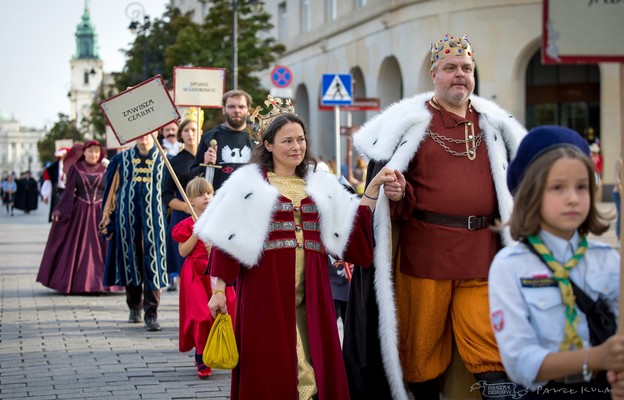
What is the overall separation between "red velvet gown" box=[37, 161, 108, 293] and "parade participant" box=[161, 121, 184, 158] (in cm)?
92

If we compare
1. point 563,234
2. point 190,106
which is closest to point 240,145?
point 190,106

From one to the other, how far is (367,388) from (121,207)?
526cm

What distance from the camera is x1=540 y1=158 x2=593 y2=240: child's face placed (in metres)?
3.68

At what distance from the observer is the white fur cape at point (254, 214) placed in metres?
5.82

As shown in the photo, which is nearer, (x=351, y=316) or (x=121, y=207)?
(x=351, y=316)

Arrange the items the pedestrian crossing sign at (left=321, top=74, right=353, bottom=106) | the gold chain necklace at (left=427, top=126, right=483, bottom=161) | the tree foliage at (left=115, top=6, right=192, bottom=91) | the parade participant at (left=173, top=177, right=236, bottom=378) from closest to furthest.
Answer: the gold chain necklace at (left=427, top=126, right=483, bottom=161) → the parade participant at (left=173, top=177, right=236, bottom=378) → the pedestrian crossing sign at (left=321, top=74, right=353, bottom=106) → the tree foliage at (left=115, top=6, right=192, bottom=91)

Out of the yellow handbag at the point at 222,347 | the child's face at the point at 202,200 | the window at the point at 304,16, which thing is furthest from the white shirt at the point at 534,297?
the window at the point at 304,16

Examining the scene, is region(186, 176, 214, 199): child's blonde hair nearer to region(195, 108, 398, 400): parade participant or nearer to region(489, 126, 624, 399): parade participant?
region(195, 108, 398, 400): parade participant

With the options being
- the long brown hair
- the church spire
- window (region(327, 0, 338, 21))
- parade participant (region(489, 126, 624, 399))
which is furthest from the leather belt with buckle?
the church spire

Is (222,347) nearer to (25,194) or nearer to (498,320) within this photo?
(498,320)

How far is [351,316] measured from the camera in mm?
6340

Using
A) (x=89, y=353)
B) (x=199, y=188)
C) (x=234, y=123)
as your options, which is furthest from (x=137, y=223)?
(x=199, y=188)

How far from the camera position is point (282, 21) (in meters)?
50.0

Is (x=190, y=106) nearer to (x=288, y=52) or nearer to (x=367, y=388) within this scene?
(x=367, y=388)
